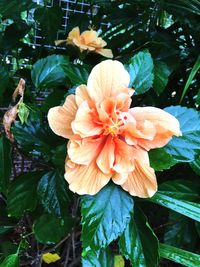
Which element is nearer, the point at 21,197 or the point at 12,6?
the point at 21,197

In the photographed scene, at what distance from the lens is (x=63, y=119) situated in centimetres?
55

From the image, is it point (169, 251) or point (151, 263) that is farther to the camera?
point (169, 251)

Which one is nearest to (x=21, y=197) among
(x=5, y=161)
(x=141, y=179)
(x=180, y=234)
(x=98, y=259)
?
(x=5, y=161)

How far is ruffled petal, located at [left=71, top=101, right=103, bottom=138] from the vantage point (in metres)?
0.52

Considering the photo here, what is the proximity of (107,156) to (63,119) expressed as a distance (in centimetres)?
8

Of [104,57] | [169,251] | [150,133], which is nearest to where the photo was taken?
[150,133]

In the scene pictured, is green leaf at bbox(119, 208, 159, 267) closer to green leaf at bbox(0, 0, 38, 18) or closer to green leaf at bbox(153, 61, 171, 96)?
Answer: green leaf at bbox(153, 61, 171, 96)

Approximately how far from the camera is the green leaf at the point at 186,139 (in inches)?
24.2

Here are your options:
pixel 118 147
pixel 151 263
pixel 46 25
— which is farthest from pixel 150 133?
pixel 46 25

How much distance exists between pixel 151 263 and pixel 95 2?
68cm

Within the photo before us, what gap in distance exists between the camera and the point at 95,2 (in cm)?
103

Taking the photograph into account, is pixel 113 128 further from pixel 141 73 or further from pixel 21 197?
pixel 21 197

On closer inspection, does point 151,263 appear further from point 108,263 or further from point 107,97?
point 107,97

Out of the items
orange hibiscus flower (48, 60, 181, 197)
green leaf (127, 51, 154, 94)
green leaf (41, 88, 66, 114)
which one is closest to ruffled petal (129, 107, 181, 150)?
orange hibiscus flower (48, 60, 181, 197)
